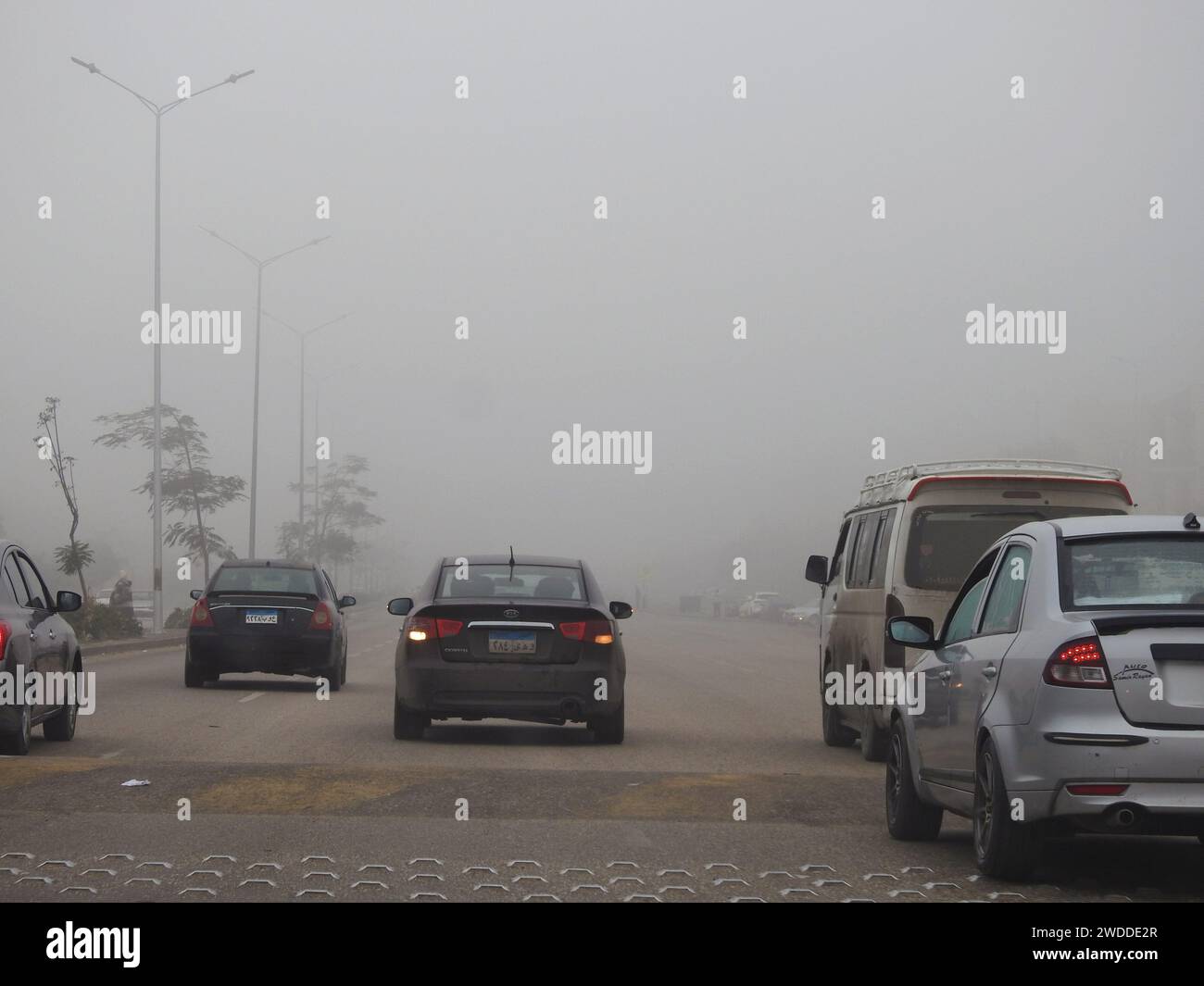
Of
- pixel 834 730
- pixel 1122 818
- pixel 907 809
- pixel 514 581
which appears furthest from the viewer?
pixel 834 730

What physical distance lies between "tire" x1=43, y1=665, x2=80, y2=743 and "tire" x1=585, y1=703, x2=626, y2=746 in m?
4.13

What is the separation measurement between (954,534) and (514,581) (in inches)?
155

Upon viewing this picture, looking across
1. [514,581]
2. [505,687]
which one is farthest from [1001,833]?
[514,581]

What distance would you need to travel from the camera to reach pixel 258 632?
71.1 feet

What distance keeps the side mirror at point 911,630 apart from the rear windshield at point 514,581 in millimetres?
6148

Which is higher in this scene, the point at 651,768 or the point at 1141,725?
the point at 1141,725

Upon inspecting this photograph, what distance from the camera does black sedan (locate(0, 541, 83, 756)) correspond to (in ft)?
41.8

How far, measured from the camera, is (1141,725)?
24.5 ft

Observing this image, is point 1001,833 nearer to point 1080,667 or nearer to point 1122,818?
point 1122,818

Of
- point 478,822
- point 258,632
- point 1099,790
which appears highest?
point 1099,790
